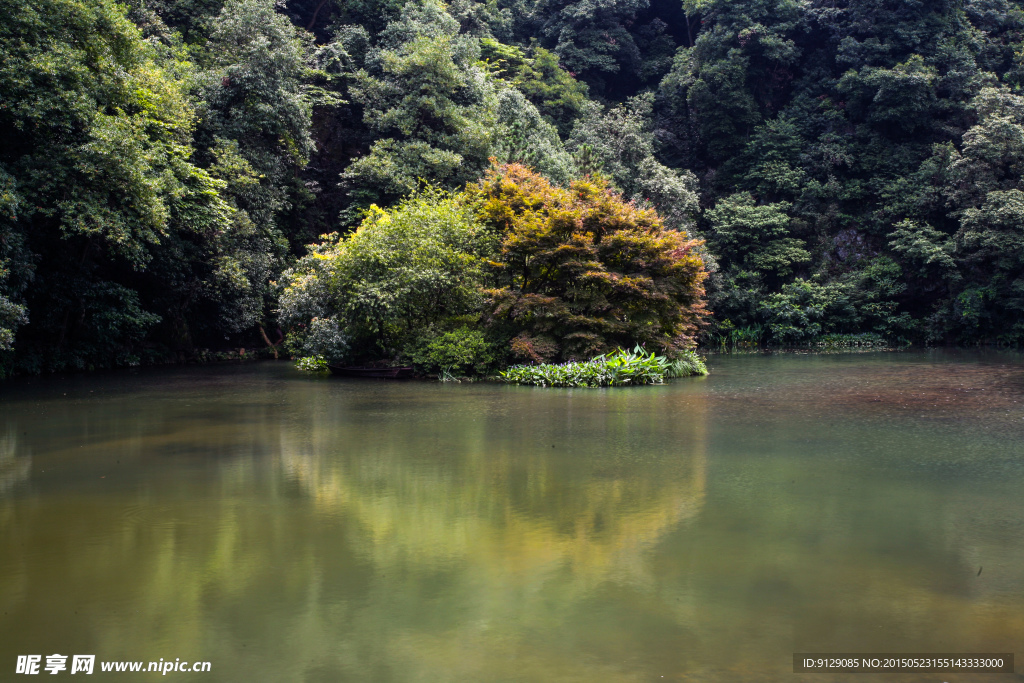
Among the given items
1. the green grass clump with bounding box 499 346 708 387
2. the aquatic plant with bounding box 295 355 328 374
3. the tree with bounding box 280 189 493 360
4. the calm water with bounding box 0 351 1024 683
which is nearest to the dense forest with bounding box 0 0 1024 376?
the tree with bounding box 280 189 493 360

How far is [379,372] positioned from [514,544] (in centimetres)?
1136

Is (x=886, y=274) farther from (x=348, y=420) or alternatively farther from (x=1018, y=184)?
(x=348, y=420)

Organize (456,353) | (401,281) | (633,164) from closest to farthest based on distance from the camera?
(456,353) → (401,281) → (633,164)

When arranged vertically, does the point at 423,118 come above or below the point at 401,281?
above

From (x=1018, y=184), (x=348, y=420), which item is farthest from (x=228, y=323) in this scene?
(x=1018, y=184)

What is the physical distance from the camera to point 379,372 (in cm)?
1529

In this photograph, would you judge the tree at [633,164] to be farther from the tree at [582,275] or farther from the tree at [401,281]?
the tree at [401,281]

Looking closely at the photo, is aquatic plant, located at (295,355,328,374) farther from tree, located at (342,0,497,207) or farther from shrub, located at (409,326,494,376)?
tree, located at (342,0,497,207)

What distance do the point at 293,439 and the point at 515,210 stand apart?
30.2 feet

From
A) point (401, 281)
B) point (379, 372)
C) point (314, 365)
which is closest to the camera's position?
point (401, 281)

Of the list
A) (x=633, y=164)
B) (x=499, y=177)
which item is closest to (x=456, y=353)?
(x=499, y=177)

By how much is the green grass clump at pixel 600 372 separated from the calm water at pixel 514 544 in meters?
4.43

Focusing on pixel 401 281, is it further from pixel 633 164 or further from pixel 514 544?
pixel 633 164

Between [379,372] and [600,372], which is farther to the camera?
[379,372]
